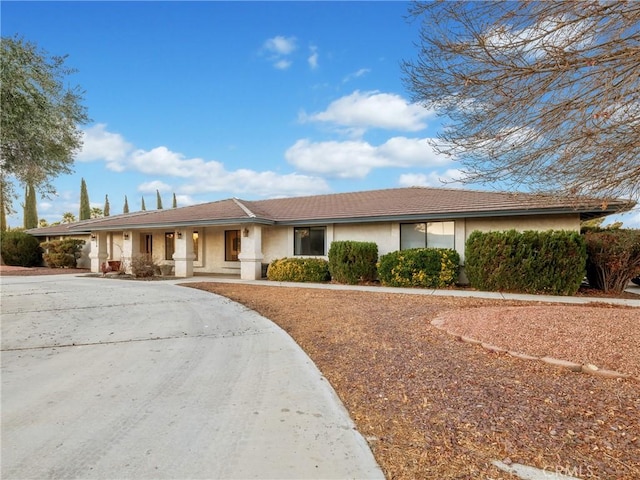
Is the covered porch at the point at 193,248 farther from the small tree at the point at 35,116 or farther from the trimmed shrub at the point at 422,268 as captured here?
the small tree at the point at 35,116

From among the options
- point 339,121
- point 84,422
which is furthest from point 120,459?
point 339,121

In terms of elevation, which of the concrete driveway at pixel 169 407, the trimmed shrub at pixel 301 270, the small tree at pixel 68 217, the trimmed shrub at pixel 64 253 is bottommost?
the concrete driveway at pixel 169 407

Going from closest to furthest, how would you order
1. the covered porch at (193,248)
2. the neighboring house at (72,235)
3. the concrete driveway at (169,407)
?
the concrete driveway at (169,407) < the covered porch at (193,248) < the neighboring house at (72,235)

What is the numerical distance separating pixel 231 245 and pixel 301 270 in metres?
5.93

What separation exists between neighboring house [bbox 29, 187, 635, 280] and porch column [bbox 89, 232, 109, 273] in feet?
0.18

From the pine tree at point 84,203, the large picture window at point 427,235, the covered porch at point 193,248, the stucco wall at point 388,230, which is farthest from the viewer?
the pine tree at point 84,203

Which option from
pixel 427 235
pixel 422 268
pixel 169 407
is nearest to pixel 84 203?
pixel 427 235

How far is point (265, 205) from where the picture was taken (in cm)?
2077

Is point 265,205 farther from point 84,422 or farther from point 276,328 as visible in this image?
point 84,422

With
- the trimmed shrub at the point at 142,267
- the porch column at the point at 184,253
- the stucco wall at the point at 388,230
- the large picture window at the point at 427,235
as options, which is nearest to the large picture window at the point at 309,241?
the stucco wall at the point at 388,230

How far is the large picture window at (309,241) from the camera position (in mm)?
16481

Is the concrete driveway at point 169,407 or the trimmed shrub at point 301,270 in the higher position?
the trimmed shrub at point 301,270

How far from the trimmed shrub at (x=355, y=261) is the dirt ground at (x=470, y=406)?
760 cm

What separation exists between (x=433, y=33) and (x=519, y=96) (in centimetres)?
127
